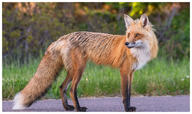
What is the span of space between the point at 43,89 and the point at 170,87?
294 cm

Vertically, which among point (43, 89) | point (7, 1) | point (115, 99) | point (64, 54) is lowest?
point (115, 99)

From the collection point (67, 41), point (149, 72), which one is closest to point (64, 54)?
point (67, 41)

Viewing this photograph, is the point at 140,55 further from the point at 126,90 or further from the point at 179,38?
the point at 179,38

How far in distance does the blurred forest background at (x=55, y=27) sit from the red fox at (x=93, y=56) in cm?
287

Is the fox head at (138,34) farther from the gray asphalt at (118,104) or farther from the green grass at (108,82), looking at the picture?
the green grass at (108,82)

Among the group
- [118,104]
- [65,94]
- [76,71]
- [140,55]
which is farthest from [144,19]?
[65,94]

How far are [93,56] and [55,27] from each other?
4.60 m

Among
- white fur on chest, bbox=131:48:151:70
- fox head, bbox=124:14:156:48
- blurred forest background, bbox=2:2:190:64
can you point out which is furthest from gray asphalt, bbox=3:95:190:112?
blurred forest background, bbox=2:2:190:64

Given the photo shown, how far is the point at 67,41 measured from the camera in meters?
5.95

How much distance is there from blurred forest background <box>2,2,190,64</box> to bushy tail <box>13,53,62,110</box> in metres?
3.17

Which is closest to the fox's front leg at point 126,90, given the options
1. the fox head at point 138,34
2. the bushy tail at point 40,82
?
the fox head at point 138,34

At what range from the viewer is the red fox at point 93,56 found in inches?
223

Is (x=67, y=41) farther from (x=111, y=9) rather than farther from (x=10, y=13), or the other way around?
(x=111, y=9)

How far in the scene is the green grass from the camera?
7051 millimetres
